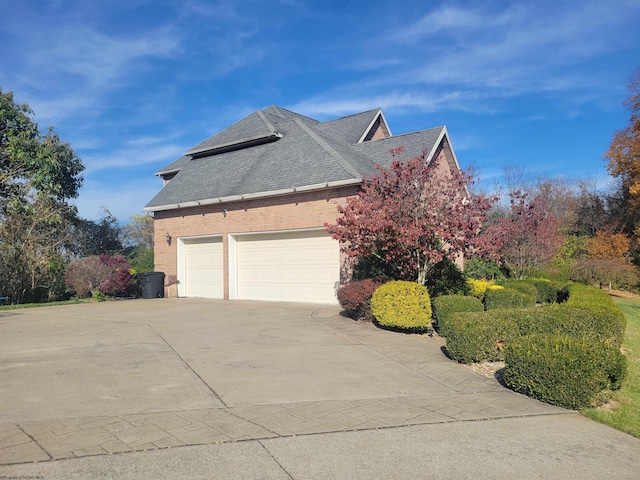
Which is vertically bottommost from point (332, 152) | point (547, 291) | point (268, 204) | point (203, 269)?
point (547, 291)

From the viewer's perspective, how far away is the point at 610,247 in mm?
26219

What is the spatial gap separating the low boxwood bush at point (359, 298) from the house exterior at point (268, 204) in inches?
106

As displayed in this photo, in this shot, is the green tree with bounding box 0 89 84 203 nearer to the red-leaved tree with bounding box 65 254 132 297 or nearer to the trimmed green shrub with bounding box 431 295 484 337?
the red-leaved tree with bounding box 65 254 132 297

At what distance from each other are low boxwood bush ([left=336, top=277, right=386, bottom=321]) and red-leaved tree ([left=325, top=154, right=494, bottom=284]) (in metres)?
0.75

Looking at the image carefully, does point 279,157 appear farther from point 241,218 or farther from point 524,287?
point 524,287

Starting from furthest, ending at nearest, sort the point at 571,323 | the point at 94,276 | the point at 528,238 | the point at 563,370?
1. the point at 94,276
2. the point at 528,238
3. the point at 571,323
4. the point at 563,370

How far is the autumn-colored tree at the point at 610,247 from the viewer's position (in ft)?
85.4

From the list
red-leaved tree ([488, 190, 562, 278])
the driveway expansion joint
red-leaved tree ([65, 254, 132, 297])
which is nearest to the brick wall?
red-leaved tree ([65, 254, 132, 297])

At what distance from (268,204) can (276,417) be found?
11548 millimetres

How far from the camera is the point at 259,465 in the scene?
3811 mm

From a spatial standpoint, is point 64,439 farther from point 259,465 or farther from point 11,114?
point 11,114

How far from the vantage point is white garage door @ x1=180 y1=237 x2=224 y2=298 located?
17859mm

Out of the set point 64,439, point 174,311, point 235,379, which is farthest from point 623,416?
point 174,311

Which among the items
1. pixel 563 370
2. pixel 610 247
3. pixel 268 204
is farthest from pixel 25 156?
pixel 610 247
